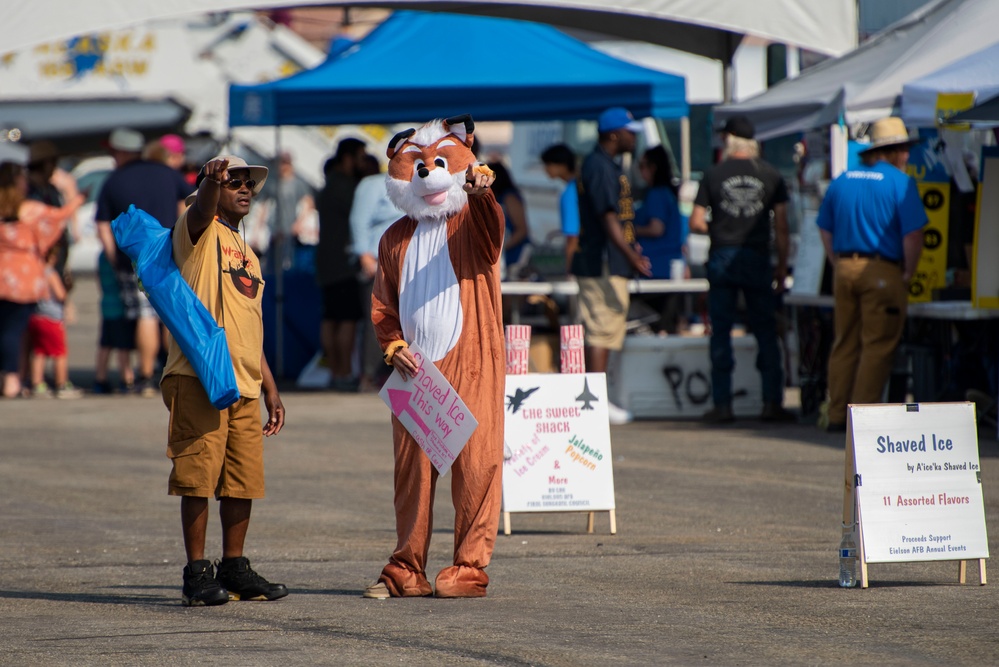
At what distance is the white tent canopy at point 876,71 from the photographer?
1102cm

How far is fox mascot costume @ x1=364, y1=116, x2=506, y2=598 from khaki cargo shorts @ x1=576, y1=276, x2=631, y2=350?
5.73m

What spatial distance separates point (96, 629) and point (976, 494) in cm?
340

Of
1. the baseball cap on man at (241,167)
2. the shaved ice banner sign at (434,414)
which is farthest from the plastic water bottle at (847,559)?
the baseball cap on man at (241,167)

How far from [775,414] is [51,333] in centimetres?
633

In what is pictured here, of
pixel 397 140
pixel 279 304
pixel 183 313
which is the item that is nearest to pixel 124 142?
pixel 279 304

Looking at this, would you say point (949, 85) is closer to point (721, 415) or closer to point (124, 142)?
point (721, 415)

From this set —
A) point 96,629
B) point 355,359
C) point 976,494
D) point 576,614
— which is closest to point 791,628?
point 576,614

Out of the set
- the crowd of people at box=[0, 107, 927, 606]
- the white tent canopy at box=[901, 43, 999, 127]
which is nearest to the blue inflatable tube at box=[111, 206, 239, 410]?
the crowd of people at box=[0, 107, 927, 606]

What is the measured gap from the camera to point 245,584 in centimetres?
634

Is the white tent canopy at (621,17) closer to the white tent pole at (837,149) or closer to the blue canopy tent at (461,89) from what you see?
the blue canopy tent at (461,89)

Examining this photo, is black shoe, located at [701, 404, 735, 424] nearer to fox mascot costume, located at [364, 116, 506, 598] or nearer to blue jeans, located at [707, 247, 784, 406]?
blue jeans, located at [707, 247, 784, 406]

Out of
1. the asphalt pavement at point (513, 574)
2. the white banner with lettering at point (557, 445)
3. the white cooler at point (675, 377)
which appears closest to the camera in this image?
the asphalt pavement at point (513, 574)

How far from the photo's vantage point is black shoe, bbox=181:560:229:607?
6.26m

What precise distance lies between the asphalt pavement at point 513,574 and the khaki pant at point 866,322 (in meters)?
0.50
